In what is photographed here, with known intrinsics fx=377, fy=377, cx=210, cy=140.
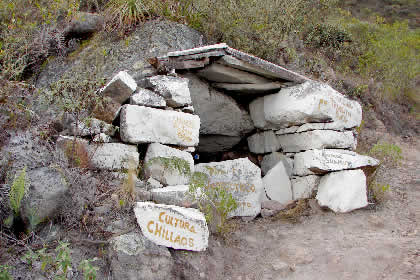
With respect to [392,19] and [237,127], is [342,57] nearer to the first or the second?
[237,127]

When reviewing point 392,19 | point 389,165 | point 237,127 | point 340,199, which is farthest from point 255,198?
point 392,19

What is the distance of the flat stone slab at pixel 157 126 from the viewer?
13.0ft

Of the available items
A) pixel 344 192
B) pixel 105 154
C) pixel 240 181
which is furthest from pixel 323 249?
pixel 105 154

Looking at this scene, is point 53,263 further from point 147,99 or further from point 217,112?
point 217,112

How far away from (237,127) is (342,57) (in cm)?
467

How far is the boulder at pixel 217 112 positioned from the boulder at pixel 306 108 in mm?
319

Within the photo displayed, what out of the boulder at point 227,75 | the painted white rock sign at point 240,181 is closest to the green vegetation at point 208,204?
the painted white rock sign at point 240,181

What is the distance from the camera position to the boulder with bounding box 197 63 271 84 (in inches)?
196

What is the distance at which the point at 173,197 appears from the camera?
3473 mm

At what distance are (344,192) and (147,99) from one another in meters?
2.73

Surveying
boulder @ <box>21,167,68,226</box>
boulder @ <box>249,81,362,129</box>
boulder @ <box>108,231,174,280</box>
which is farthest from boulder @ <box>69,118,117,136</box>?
boulder @ <box>249,81,362,129</box>

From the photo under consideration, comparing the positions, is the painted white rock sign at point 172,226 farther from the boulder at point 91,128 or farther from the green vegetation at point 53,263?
the boulder at point 91,128

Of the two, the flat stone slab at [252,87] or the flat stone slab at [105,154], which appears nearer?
the flat stone slab at [105,154]

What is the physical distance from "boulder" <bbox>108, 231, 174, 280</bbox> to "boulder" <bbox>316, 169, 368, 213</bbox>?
2.58 m
